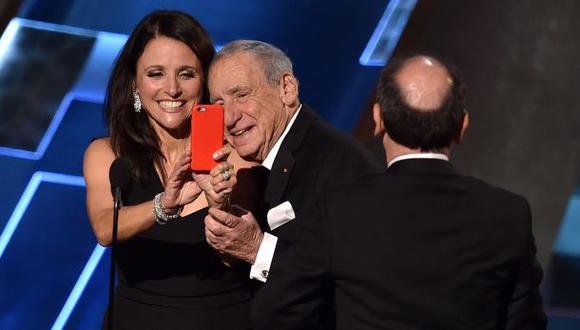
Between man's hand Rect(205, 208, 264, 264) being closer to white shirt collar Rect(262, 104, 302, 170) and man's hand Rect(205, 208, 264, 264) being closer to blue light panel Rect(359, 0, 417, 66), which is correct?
white shirt collar Rect(262, 104, 302, 170)

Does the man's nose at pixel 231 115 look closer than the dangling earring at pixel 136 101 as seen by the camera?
Yes

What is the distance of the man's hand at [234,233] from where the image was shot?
2.25 metres

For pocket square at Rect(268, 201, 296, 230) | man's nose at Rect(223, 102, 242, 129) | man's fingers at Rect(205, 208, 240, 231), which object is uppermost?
man's nose at Rect(223, 102, 242, 129)

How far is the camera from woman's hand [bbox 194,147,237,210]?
2158 millimetres

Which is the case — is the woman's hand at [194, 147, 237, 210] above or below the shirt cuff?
above

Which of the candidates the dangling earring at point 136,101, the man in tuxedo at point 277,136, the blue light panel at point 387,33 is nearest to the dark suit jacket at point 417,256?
the man in tuxedo at point 277,136

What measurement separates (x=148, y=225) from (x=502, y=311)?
0.97m

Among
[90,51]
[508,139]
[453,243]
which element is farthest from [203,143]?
[508,139]

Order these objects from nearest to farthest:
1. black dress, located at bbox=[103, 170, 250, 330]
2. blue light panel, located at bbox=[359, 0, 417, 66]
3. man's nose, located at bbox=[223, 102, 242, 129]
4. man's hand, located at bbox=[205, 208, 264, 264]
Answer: man's hand, located at bbox=[205, 208, 264, 264] → man's nose, located at bbox=[223, 102, 242, 129] → black dress, located at bbox=[103, 170, 250, 330] → blue light panel, located at bbox=[359, 0, 417, 66]

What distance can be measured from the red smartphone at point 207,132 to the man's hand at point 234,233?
15 centimetres

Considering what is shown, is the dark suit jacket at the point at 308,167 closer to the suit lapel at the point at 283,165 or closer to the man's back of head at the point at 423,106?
the suit lapel at the point at 283,165

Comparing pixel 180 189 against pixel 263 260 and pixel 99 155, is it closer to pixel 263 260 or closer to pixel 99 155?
pixel 263 260

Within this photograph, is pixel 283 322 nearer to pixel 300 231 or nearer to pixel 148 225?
pixel 300 231

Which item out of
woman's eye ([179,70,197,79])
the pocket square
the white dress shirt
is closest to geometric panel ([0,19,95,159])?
woman's eye ([179,70,197,79])
